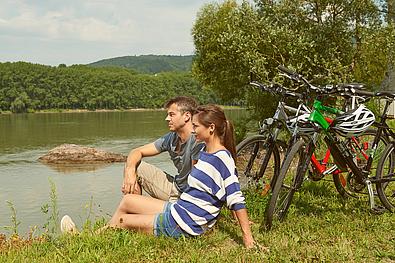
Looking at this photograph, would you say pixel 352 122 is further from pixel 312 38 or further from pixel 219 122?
pixel 312 38

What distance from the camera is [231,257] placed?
14.5ft

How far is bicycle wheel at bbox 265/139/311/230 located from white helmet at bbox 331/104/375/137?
468mm

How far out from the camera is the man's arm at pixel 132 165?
18.0 feet

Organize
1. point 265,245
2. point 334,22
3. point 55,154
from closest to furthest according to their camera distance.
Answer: point 265,245
point 334,22
point 55,154

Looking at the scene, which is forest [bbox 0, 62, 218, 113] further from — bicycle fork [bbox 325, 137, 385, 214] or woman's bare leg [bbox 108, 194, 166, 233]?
woman's bare leg [bbox 108, 194, 166, 233]

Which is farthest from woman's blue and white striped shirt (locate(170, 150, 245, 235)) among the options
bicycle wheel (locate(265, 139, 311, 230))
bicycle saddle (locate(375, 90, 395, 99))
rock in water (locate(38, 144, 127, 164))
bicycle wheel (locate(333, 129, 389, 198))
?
rock in water (locate(38, 144, 127, 164))

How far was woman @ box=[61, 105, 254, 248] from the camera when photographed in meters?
4.76

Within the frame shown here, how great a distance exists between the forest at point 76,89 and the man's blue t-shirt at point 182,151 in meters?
111

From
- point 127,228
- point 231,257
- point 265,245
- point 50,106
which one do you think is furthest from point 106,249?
point 50,106

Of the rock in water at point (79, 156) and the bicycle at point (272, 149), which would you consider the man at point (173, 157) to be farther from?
the rock in water at point (79, 156)

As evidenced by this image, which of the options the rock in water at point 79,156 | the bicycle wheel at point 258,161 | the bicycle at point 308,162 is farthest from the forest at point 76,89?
the bicycle at point 308,162

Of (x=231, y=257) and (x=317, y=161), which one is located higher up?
(x=317, y=161)

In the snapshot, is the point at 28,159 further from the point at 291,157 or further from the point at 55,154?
the point at 291,157

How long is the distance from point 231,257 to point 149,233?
3.18 feet
